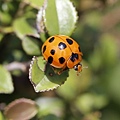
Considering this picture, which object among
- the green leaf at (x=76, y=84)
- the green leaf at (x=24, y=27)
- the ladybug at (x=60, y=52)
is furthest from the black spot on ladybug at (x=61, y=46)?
the green leaf at (x=76, y=84)

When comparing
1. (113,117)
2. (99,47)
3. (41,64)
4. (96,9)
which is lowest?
(113,117)

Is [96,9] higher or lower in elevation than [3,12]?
lower

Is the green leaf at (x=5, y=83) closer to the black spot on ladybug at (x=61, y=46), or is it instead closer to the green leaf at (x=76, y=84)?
the black spot on ladybug at (x=61, y=46)

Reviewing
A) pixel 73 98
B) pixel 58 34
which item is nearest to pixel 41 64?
pixel 58 34

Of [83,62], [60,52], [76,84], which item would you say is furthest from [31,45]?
[76,84]

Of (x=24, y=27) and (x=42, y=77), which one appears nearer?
(x=42, y=77)

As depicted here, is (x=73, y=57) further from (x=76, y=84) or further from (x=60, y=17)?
(x=76, y=84)

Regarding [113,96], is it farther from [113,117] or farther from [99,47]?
[99,47]

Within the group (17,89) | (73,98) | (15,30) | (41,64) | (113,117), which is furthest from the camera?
(113,117)
